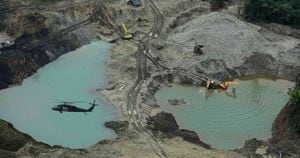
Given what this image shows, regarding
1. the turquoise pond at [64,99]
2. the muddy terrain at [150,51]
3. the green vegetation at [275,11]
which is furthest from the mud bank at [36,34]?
the green vegetation at [275,11]

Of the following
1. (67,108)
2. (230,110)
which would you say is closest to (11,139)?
(67,108)

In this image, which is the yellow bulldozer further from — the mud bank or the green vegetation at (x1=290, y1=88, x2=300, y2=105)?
the green vegetation at (x1=290, y1=88, x2=300, y2=105)

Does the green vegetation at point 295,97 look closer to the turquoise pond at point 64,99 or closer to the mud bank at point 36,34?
the turquoise pond at point 64,99

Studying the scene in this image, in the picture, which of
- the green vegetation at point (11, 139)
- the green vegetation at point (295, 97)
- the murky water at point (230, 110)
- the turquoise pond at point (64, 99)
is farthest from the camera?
the murky water at point (230, 110)

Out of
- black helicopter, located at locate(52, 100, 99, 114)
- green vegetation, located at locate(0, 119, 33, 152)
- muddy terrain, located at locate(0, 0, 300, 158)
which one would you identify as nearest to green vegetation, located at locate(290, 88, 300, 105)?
muddy terrain, located at locate(0, 0, 300, 158)

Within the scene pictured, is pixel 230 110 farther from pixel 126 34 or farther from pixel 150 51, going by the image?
pixel 126 34

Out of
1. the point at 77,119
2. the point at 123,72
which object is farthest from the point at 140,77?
the point at 77,119
